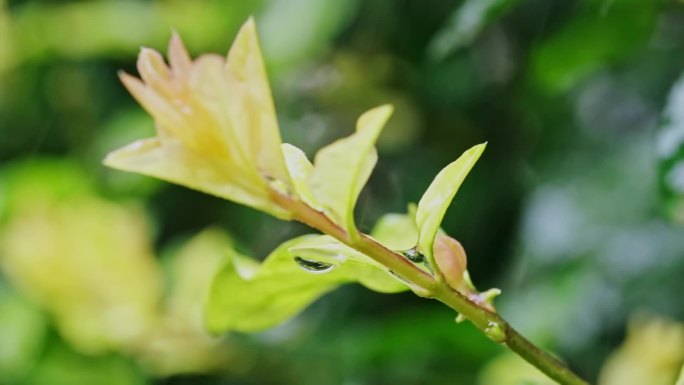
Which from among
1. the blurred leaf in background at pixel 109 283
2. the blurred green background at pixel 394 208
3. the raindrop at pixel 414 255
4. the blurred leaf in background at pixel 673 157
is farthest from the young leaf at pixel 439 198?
the blurred leaf in background at pixel 109 283

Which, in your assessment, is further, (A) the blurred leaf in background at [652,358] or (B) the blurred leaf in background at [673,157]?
(A) the blurred leaf in background at [652,358]

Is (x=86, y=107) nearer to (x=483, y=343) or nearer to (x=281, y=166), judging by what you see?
(x=483, y=343)

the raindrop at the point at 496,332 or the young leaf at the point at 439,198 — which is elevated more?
the young leaf at the point at 439,198

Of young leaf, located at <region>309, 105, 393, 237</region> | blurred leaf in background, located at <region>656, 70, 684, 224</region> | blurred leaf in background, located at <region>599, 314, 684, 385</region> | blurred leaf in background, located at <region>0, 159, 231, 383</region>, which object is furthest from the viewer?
blurred leaf in background, located at <region>0, 159, 231, 383</region>

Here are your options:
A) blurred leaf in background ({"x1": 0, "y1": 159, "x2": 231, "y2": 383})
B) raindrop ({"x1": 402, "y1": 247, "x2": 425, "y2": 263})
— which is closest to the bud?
raindrop ({"x1": 402, "y1": 247, "x2": 425, "y2": 263})

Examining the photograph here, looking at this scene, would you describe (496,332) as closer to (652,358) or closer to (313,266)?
(313,266)

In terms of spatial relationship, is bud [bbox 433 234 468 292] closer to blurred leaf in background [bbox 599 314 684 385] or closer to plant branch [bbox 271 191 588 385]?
plant branch [bbox 271 191 588 385]

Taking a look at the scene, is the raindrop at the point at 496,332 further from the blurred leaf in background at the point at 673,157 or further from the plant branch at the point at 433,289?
the blurred leaf in background at the point at 673,157
